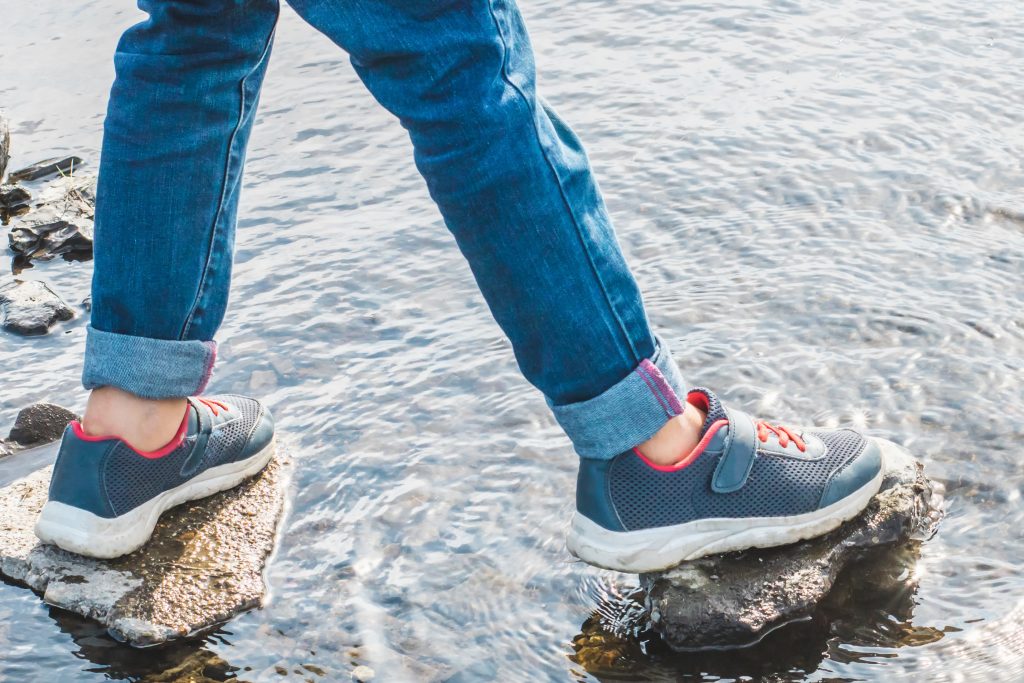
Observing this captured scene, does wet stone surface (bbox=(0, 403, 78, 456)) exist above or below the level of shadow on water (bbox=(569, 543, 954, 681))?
above

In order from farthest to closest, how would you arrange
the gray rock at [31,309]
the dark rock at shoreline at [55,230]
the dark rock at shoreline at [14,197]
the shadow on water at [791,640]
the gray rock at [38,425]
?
1. the dark rock at shoreline at [14,197]
2. the dark rock at shoreline at [55,230]
3. the gray rock at [31,309]
4. the gray rock at [38,425]
5. the shadow on water at [791,640]

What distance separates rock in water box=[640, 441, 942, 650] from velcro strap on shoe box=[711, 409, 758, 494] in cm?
19

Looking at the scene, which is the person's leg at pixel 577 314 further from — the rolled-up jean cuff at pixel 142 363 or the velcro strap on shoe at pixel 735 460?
the rolled-up jean cuff at pixel 142 363

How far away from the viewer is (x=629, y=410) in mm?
2148

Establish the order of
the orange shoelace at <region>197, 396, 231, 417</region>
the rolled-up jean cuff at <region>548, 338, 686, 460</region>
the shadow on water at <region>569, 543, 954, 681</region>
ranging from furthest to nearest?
Answer: the orange shoelace at <region>197, 396, 231, 417</region>
the shadow on water at <region>569, 543, 954, 681</region>
the rolled-up jean cuff at <region>548, 338, 686, 460</region>

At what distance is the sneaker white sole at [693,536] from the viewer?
2309 mm

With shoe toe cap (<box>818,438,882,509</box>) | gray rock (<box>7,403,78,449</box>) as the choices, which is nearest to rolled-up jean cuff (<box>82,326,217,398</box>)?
gray rock (<box>7,403,78,449</box>)

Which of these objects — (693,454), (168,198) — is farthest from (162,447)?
(693,454)

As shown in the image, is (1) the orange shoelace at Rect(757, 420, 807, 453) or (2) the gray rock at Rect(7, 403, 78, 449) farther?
(2) the gray rock at Rect(7, 403, 78, 449)

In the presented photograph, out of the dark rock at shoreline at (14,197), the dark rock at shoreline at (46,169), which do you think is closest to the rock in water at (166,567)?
the dark rock at shoreline at (14,197)

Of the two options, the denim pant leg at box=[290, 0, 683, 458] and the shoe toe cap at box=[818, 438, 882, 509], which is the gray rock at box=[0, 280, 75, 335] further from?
the shoe toe cap at box=[818, 438, 882, 509]

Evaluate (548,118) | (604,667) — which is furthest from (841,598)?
(548,118)

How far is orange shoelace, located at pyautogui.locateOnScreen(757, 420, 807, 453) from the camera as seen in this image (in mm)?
2422

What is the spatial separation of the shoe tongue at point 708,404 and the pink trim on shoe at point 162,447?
114cm
